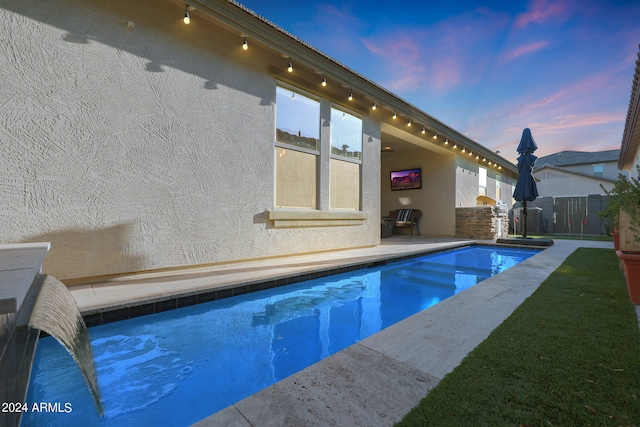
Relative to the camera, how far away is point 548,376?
4.88ft

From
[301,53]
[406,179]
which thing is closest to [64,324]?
[301,53]

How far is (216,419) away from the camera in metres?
1.25

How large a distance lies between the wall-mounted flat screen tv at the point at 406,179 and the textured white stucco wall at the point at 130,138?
316 inches

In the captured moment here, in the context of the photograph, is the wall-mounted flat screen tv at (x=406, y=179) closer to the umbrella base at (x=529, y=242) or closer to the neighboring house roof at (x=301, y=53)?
the neighboring house roof at (x=301, y=53)

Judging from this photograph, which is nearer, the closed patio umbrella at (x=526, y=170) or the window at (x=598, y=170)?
the closed patio umbrella at (x=526, y=170)

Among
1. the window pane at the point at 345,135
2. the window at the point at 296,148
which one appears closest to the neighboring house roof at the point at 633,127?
the window pane at the point at 345,135

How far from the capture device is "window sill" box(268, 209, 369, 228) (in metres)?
5.29

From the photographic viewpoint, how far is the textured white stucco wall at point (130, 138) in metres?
3.05

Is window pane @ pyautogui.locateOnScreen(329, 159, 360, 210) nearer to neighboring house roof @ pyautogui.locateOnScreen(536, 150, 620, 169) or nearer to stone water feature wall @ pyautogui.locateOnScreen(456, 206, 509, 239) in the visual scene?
stone water feature wall @ pyautogui.locateOnScreen(456, 206, 509, 239)

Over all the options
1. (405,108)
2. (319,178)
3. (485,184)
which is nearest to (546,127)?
(485,184)

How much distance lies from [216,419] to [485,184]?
14.9 meters

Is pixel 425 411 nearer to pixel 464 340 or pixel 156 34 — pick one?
pixel 464 340

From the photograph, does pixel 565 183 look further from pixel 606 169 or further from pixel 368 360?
pixel 368 360

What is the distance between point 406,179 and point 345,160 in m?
5.92
